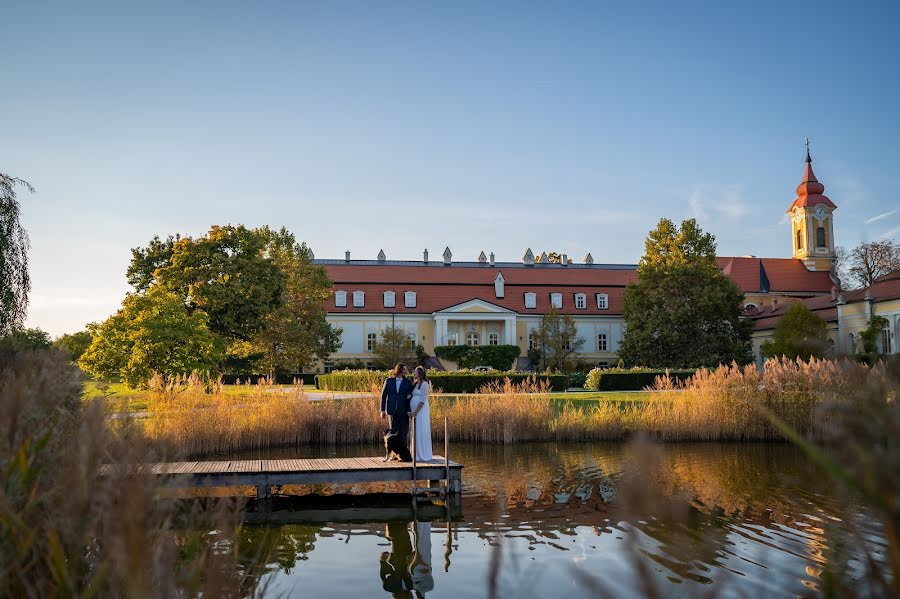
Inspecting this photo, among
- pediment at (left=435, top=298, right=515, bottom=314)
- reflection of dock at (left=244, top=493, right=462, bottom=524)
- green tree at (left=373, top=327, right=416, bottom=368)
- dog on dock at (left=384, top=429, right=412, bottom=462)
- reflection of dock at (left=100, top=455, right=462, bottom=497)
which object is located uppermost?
pediment at (left=435, top=298, right=515, bottom=314)

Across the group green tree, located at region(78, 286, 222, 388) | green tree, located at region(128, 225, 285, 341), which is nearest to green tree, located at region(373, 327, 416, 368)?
green tree, located at region(128, 225, 285, 341)

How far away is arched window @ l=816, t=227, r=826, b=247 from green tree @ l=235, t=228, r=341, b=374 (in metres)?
41.2

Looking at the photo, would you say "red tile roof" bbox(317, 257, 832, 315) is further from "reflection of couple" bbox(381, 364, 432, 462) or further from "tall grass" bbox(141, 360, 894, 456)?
"reflection of couple" bbox(381, 364, 432, 462)

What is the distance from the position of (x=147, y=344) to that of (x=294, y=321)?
57.0 feet

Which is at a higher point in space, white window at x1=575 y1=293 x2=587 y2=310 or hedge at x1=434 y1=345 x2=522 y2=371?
white window at x1=575 y1=293 x2=587 y2=310

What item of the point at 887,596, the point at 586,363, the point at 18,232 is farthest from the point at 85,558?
the point at 586,363

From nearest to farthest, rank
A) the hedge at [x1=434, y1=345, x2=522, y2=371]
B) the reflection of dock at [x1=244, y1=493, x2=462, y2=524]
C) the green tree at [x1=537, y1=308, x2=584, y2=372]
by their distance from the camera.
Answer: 1. the reflection of dock at [x1=244, y1=493, x2=462, y2=524]
2. the green tree at [x1=537, y1=308, x2=584, y2=372]
3. the hedge at [x1=434, y1=345, x2=522, y2=371]

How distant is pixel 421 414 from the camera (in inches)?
463

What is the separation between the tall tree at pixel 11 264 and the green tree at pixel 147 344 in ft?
24.9

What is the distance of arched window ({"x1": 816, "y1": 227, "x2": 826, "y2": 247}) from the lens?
210 feet

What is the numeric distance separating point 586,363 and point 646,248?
43.0ft

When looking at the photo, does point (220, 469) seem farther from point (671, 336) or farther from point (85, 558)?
point (671, 336)

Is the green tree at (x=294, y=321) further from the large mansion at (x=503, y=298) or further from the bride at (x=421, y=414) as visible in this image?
the bride at (x=421, y=414)

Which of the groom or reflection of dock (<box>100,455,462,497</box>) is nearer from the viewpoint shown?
reflection of dock (<box>100,455,462,497</box>)
